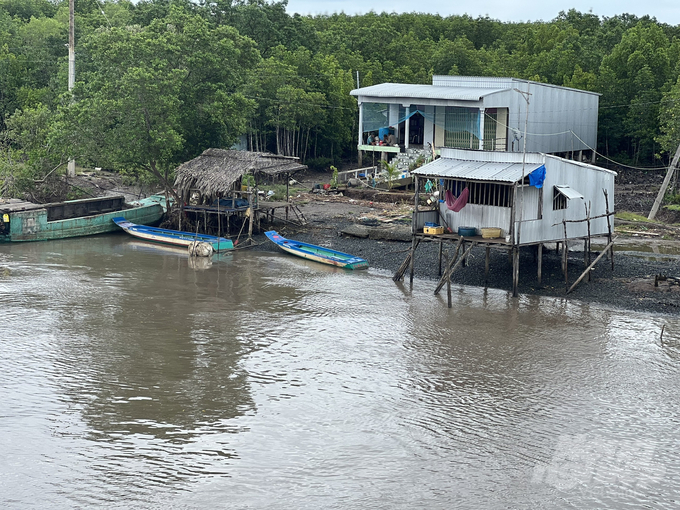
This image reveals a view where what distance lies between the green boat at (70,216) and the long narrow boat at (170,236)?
0.78 m

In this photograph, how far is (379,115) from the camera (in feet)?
137

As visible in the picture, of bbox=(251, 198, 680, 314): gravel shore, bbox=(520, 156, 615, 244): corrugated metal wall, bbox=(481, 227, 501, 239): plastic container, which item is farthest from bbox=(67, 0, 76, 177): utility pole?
bbox=(520, 156, 615, 244): corrugated metal wall

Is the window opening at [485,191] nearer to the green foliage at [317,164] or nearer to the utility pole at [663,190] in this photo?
the utility pole at [663,190]

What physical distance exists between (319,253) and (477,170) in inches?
263

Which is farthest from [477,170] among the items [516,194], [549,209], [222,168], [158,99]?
[158,99]

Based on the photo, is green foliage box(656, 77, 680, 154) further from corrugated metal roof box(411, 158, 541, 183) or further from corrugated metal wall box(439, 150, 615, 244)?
corrugated metal roof box(411, 158, 541, 183)

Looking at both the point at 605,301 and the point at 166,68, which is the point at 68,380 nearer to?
the point at 605,301

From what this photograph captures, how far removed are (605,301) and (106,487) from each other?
1489 cm

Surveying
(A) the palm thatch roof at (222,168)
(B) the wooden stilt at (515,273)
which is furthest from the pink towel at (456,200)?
(A) the palm thatch roof at (222,168)

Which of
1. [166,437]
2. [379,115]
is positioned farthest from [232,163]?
[166,437]

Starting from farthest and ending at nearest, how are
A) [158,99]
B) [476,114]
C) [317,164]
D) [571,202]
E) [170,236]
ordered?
1. [317,164]
2. [476,114]
3. [158,99]
4. [170,236]
5. [571,202]

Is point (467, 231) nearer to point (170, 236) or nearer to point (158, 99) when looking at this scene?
point (170, 236)

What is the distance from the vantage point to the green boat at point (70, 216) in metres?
30.6

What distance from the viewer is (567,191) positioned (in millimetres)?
23938
